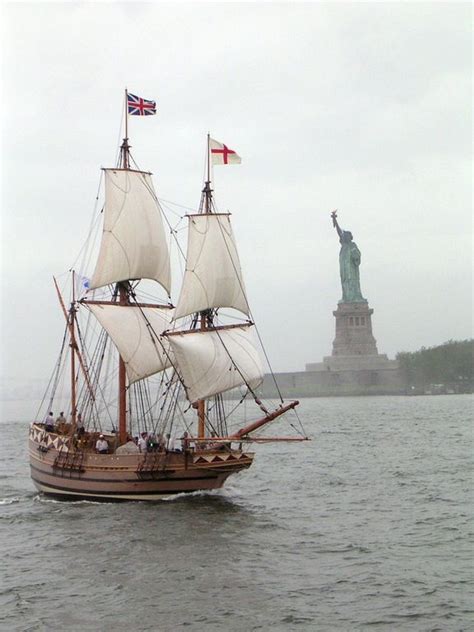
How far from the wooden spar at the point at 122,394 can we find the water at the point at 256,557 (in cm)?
468

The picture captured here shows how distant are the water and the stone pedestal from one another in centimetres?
9103

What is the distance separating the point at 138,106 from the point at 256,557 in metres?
24.7

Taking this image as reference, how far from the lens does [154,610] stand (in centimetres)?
1925

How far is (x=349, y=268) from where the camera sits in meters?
136

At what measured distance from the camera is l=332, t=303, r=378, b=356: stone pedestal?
134250mm

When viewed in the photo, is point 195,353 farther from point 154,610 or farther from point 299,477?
point 154,610

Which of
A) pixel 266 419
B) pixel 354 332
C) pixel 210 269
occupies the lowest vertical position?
pixel 266 419

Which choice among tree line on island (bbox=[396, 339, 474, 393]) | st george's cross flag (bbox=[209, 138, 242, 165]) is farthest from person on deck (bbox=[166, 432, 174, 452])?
tree line on island (bbox=[396, 339, 474, 393])

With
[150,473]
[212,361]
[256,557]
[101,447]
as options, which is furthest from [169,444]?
[256,557]

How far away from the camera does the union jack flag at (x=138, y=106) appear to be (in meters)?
41.1

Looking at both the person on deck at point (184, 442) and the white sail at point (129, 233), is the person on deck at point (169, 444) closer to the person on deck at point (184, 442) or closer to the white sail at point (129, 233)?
the person on deck at point (184, 442)

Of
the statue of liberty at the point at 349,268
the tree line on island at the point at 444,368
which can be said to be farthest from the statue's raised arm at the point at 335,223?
the tree line on island at the point at 444,368

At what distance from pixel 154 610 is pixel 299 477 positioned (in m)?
23.8

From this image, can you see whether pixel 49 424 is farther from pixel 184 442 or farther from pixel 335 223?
pixel 335 223
